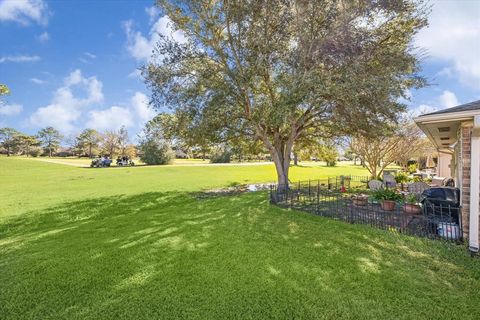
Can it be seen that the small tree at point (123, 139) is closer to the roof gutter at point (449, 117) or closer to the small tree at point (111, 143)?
the small tree at point (111, 143)

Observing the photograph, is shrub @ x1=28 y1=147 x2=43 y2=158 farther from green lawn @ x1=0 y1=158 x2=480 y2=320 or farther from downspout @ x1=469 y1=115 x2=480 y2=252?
downspout @ x1=469 y1=115 x2=480 y2=252

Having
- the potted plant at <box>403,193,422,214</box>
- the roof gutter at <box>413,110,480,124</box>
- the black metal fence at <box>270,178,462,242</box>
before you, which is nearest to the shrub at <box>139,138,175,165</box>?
the black metal fence at <box>270,178,462,242</box>

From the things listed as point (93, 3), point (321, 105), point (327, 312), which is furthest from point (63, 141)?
point (327, 312)

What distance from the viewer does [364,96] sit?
10.4 metres

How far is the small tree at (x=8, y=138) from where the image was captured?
70494mm

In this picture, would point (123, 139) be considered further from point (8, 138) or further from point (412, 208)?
point (412, 208)

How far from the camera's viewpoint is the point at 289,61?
1161 cm

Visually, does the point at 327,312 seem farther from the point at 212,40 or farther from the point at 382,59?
the point at 212,40

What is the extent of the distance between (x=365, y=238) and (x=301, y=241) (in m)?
1.77

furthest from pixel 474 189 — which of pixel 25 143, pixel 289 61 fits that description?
pixel 25 143

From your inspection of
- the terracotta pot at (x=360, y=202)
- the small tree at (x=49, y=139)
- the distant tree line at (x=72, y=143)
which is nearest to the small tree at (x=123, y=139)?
the distant tree line at (x=72, y=143)

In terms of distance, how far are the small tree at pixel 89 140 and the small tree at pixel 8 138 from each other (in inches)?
615

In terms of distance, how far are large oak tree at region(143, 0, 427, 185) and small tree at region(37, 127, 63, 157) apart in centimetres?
8861

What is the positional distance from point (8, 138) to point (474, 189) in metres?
99.1
